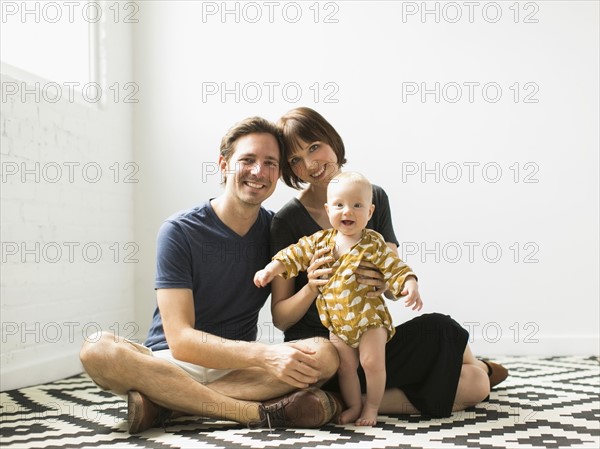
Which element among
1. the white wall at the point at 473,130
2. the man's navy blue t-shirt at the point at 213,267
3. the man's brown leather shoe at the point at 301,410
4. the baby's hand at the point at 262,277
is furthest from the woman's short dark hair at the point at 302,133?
the white wall at the point at 473,130

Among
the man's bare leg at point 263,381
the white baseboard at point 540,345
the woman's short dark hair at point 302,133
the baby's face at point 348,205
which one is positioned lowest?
the white baseboard at point 540,345

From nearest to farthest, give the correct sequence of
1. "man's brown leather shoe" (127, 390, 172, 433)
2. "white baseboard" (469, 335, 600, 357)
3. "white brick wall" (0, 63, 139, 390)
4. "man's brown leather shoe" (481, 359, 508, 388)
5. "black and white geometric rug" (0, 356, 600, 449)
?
"black and white geometric rug" (0, 356, 600, 449), "man's brown leather shoe" (127, 390, 172, 433), "man's brown leather shoe" (481, 359, 508, 388), "white brick wall" (0, 63, 139, 390), "white baseboard" (469, 335, 600, 357)

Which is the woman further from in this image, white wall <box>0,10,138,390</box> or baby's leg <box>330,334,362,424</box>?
white wall <box>0,10,138,390</box>

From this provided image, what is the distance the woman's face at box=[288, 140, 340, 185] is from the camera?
2447 millimetres

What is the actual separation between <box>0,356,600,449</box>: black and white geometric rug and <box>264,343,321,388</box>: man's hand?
0.48 feet

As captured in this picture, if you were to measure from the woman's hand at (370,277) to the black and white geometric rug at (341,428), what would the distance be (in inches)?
15.4

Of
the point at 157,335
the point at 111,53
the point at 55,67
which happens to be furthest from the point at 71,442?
the point at 111,53

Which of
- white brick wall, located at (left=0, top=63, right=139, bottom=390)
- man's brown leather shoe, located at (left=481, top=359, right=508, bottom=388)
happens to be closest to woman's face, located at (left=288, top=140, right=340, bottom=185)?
man's brown leather shoe, located at (left=481, top=359, right=508, bottom=388)

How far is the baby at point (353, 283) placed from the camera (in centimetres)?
220

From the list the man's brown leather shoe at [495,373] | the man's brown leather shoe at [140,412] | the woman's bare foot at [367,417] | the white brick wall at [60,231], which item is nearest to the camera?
the man's brown leather shoe at [140,412]

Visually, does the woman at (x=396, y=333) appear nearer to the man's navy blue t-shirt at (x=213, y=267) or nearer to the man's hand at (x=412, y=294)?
the man's navy blue t-shirt at (x=213, y=267)

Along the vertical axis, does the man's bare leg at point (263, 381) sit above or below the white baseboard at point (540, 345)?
above

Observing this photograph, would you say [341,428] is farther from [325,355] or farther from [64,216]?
[64,216]

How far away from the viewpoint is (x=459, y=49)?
431 cm
